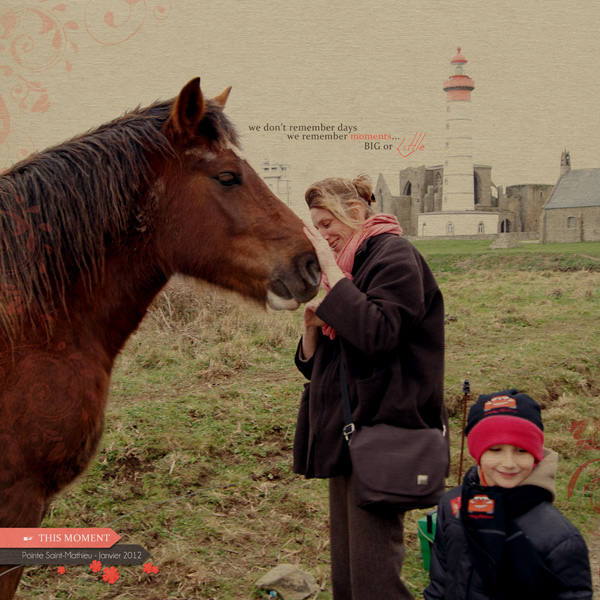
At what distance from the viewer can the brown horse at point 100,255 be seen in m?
1.78

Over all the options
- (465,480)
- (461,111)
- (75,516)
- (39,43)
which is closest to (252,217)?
(465,480)

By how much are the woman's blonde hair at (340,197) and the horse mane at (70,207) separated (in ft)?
1.36

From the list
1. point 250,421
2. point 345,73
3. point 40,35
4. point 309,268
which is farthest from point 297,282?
point 345,73

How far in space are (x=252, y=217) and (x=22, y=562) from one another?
1537mm

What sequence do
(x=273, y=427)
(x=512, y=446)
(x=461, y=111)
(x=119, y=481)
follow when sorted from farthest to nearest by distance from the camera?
1. (x=461, y=111)
2. (x=273, y=427)
3. (x=119, y=481)
4. (x=512, y=446)

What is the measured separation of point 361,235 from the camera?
205cm

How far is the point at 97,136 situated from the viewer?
2.01 meters

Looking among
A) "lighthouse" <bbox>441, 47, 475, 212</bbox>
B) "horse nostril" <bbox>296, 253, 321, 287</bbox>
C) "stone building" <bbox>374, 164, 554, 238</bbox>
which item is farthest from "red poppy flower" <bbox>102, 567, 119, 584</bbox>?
"lighthouse" <bbox>441, 47, 475, 212</bbox>

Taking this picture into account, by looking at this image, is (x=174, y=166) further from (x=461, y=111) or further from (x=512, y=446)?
(x=461, y=111)

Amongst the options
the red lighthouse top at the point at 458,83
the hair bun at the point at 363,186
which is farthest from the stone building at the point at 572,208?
the hair bun at the point at 363,186

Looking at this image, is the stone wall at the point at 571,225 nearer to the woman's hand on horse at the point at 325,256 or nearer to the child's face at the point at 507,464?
the woman's hand on horse at the point at 325,256

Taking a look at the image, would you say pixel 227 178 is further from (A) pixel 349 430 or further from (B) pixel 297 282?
(A) pixel 349 430

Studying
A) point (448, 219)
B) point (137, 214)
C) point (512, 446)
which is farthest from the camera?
point (448, 219)

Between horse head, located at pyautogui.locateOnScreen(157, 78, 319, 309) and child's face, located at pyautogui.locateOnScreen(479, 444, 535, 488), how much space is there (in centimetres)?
88
